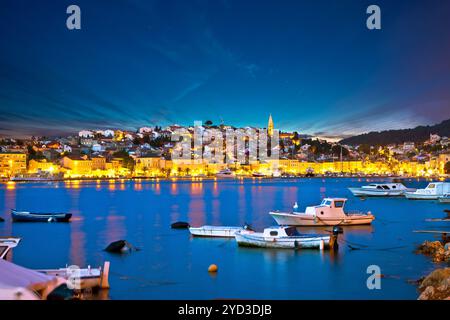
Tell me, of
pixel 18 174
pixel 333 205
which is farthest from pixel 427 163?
pixel 333 205

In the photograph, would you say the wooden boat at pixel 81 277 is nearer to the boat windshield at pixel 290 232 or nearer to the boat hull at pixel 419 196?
the boat windshield at pixel 290 232

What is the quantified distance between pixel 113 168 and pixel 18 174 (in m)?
23.8

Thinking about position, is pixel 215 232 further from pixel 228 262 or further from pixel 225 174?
pixel 225 174

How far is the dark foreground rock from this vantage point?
31.1ft

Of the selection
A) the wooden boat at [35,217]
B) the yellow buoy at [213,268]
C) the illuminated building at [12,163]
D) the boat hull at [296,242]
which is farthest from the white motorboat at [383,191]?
the illuminated building at [12,163]

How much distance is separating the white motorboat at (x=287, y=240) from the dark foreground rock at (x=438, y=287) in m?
6.33

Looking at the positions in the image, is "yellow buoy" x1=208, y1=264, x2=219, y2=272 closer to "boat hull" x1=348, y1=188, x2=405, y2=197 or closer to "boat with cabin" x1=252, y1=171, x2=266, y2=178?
"boat hull" x1=348, y1=188, x2=405, y2=197

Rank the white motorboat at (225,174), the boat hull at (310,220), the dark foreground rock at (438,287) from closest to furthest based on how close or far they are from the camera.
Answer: the dark foreground rock at (438,287)
the boat hull at (310,220)
the white motorboat at (225,174)

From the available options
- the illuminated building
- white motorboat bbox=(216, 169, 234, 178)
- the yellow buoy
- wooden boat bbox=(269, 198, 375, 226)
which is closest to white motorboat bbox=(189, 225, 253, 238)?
wooden boat bbox=(269, 198, 375, 226)

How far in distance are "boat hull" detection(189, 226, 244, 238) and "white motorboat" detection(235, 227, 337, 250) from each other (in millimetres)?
3000

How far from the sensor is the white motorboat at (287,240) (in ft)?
56.2
